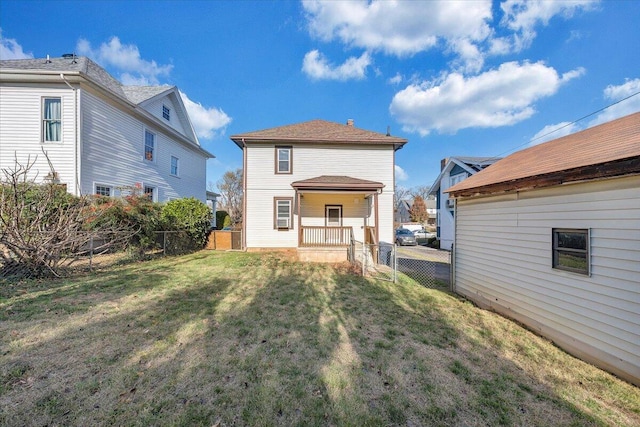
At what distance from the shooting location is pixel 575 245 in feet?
13.2

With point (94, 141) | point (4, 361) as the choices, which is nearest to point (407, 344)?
point (4, 361)

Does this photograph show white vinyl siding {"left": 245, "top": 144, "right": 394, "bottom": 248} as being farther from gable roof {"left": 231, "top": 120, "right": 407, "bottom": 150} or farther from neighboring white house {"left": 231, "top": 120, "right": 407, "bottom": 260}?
gable roof {"left": 231, "top": 120, "right": 407, "bottom": 150}

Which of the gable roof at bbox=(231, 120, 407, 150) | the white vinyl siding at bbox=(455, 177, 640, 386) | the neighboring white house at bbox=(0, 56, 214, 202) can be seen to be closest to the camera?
the white vinyl siding at bbox=(455, 177, 640, 386)

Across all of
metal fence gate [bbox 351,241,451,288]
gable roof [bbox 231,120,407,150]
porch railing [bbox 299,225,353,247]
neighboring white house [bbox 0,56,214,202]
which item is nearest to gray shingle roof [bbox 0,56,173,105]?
neighboring white house [bbox 0,56,214,202]

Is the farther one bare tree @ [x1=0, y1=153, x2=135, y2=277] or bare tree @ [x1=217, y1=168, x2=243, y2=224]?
bare tree @ [x1=217, y1=168, x2=243, y2=224]

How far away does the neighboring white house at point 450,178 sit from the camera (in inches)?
661

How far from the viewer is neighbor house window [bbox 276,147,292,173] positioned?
12469 mm

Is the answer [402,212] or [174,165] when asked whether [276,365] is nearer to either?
[174,165]

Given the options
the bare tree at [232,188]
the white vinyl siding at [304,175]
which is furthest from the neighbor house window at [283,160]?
the bare tree at [232,188]

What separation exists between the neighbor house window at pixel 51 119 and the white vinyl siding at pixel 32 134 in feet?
0.40

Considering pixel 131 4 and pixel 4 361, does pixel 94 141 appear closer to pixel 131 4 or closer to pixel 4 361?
pixel 131 4

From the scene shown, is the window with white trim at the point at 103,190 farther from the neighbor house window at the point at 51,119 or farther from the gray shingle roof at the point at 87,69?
the gray shingle roof at the point at 87,69

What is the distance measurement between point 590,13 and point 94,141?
19.4 metres

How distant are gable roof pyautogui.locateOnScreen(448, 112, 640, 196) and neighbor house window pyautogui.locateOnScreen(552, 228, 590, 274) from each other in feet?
2.87
